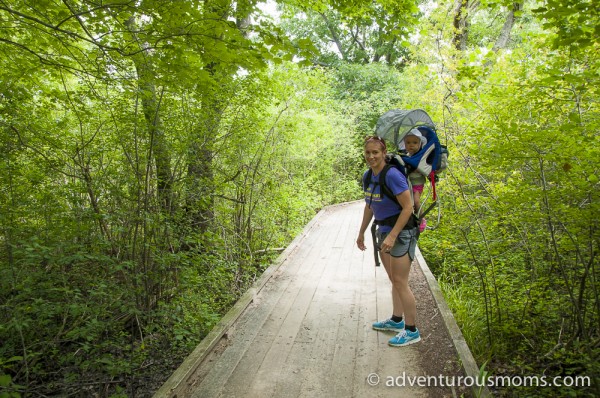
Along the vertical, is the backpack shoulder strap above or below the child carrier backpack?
below

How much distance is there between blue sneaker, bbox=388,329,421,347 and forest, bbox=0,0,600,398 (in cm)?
81

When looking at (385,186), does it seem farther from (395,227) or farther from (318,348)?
(318,348)

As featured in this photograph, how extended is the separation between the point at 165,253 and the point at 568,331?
14.0 ft

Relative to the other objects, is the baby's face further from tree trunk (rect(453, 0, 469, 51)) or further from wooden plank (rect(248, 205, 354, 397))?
tree trunk (rect(453, 0, 469, 51))

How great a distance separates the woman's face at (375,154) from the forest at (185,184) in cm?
97

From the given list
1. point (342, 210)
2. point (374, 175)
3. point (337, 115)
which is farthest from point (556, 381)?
point (337, 115)

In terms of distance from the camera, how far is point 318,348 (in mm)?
3381

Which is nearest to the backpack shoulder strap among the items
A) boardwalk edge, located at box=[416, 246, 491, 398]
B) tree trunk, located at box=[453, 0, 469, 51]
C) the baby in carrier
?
the baby in carrier

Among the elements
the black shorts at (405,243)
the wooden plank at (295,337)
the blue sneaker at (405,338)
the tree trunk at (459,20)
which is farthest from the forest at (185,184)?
the wooden plank at (295,337)

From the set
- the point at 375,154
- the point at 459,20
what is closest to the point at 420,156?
the point at 375,154

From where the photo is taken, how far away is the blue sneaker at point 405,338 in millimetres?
3305

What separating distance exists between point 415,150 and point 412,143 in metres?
0.07

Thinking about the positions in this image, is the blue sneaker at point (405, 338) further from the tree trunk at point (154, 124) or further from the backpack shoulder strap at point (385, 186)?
the tree trunk at point (154, 124)

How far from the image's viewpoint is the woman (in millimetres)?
3039
